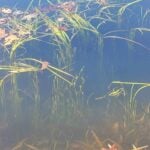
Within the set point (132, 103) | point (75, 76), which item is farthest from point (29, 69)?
point (132, 103)

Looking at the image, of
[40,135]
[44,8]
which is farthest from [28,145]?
[44,8]

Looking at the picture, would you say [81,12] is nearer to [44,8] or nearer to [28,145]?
[44,8]

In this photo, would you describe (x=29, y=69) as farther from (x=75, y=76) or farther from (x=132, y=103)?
(x=132, y=103)

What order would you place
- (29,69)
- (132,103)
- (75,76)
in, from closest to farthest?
(132,103), (29,69), (75,76)

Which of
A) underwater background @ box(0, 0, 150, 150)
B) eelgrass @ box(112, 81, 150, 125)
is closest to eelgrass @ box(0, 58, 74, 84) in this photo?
underwater background @ box(0, 0, 150, 150)

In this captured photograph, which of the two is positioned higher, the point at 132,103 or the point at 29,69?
the point at 29,69

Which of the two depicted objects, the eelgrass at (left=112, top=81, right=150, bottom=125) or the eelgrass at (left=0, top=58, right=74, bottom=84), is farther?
the eelgrass at (left=0, top=58, right=74, bottom=84)

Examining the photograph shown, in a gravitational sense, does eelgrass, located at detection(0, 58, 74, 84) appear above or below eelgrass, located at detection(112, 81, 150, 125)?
above

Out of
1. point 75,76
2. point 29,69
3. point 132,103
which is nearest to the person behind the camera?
point 132,103

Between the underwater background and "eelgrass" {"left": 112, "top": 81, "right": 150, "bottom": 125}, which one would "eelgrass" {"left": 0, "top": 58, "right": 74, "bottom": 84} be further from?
"eelgrass" {"left": 112, "top": 81, "right": 150, "bottom": 125}

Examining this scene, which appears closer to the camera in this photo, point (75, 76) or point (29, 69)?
point (29, 69)
